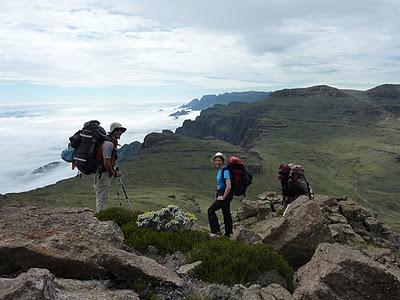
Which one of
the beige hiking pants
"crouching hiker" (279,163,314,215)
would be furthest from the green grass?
"crouching hiker" (279,163,314,215)

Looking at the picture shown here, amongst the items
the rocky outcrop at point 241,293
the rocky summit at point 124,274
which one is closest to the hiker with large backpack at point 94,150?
the rocky summit at point 124,274

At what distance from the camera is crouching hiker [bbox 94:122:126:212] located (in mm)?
16016

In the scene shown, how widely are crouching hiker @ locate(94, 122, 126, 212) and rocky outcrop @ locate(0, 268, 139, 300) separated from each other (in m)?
7.66

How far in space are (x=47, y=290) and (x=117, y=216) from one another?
8747mm

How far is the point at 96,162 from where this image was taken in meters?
16.3

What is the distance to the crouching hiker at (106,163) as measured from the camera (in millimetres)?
16016

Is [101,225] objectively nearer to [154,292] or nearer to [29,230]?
[29,230]

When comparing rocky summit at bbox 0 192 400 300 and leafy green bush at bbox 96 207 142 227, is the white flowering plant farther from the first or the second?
rocky summit at bbox 0 192 400 300

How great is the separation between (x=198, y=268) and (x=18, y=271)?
167 inches

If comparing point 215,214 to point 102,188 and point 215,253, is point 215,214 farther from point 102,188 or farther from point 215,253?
point 215,253

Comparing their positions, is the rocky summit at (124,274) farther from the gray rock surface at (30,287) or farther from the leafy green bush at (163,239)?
the leafy green bush at (163,239)

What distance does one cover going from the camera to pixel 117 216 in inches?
615

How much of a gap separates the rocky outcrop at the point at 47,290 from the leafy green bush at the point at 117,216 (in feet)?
21.3

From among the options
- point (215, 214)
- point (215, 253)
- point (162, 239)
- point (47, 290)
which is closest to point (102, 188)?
point (215, 214)
